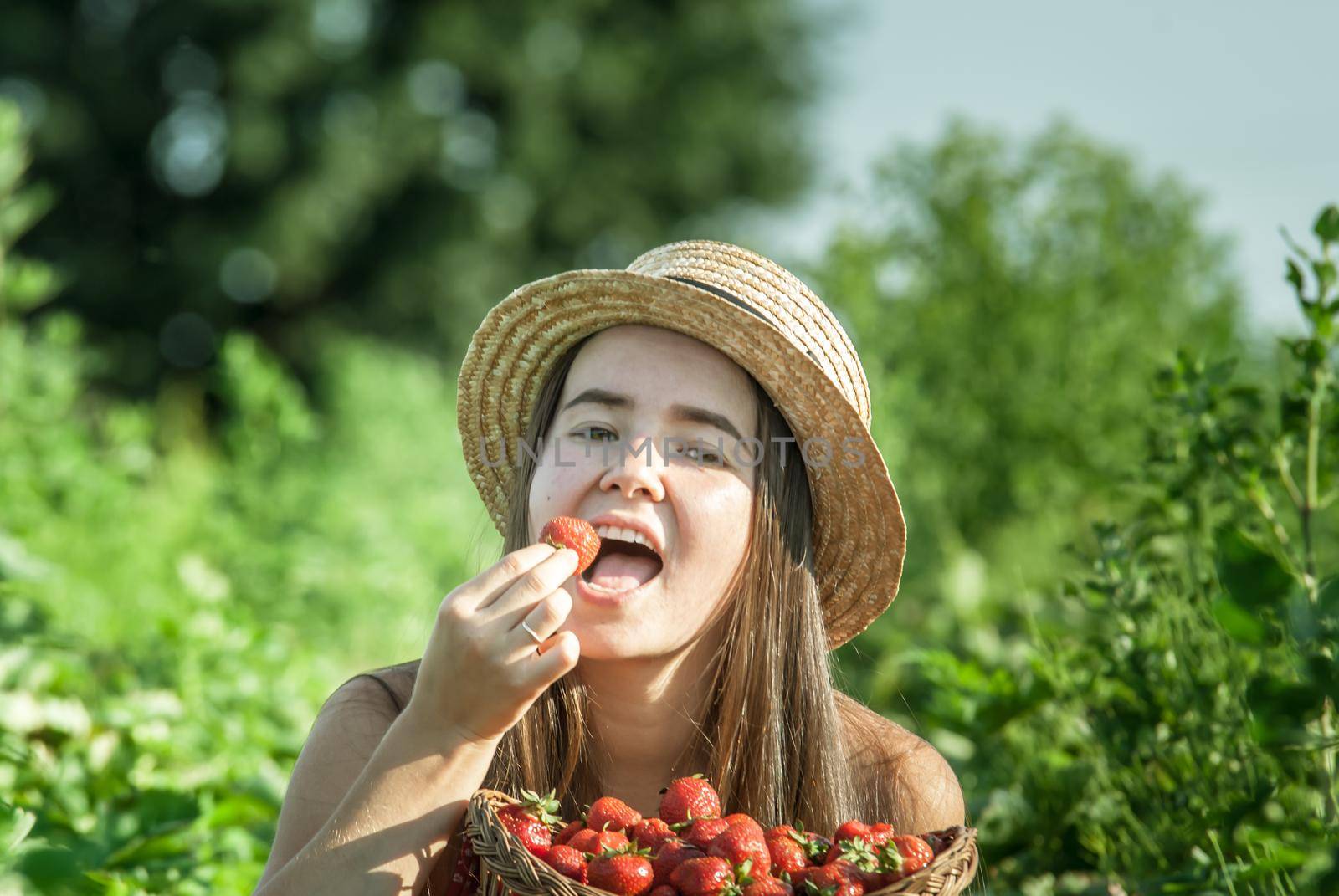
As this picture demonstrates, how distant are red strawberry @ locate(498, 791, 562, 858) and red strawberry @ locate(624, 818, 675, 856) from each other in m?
0.12

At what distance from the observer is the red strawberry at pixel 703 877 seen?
1.59m

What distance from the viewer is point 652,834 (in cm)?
175

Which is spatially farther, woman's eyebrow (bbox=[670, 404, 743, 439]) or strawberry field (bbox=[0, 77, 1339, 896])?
strawberry field (bbox=[0, 77, 1339, 896])

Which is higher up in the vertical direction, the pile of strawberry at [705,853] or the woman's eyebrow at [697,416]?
the woman's eyebrow at [697,416]

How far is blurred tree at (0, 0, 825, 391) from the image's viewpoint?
16.6 meters

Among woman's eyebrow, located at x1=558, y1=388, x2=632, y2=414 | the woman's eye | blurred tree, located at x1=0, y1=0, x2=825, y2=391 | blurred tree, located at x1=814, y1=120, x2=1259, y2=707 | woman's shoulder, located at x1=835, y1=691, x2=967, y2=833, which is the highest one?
blurred tree, located at x1=0, y1=0, x2=825, y2=391

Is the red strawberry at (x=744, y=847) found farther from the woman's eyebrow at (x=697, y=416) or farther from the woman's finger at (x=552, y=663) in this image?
the woman's eyebrow at (x=697, y=416)

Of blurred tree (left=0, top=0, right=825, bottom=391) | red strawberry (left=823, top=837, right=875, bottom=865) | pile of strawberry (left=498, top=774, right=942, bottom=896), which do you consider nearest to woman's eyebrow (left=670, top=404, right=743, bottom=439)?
pile of strawberry (left=498, top=774, right=942, bottom=896)

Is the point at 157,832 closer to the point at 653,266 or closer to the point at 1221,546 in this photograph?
the point at 653,266

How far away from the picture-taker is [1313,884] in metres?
1.33

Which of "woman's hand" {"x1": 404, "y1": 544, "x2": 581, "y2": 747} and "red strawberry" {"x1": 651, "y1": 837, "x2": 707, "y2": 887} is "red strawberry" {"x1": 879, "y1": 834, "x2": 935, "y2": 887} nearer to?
"red strawberry" {"x1": 651, "y1": 837, "x2": 707, "y2": 887}

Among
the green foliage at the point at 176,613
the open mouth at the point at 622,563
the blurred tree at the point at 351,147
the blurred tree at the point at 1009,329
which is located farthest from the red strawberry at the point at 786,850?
the blurred tree at the point at 351,147

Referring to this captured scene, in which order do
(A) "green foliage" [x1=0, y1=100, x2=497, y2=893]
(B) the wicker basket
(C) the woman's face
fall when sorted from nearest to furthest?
(B) the wicker basket, (C) the woman's face, (A) "green foliage" [x1=0, y1=100, x2=497, y2=893]

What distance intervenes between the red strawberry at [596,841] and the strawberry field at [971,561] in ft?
2.27
